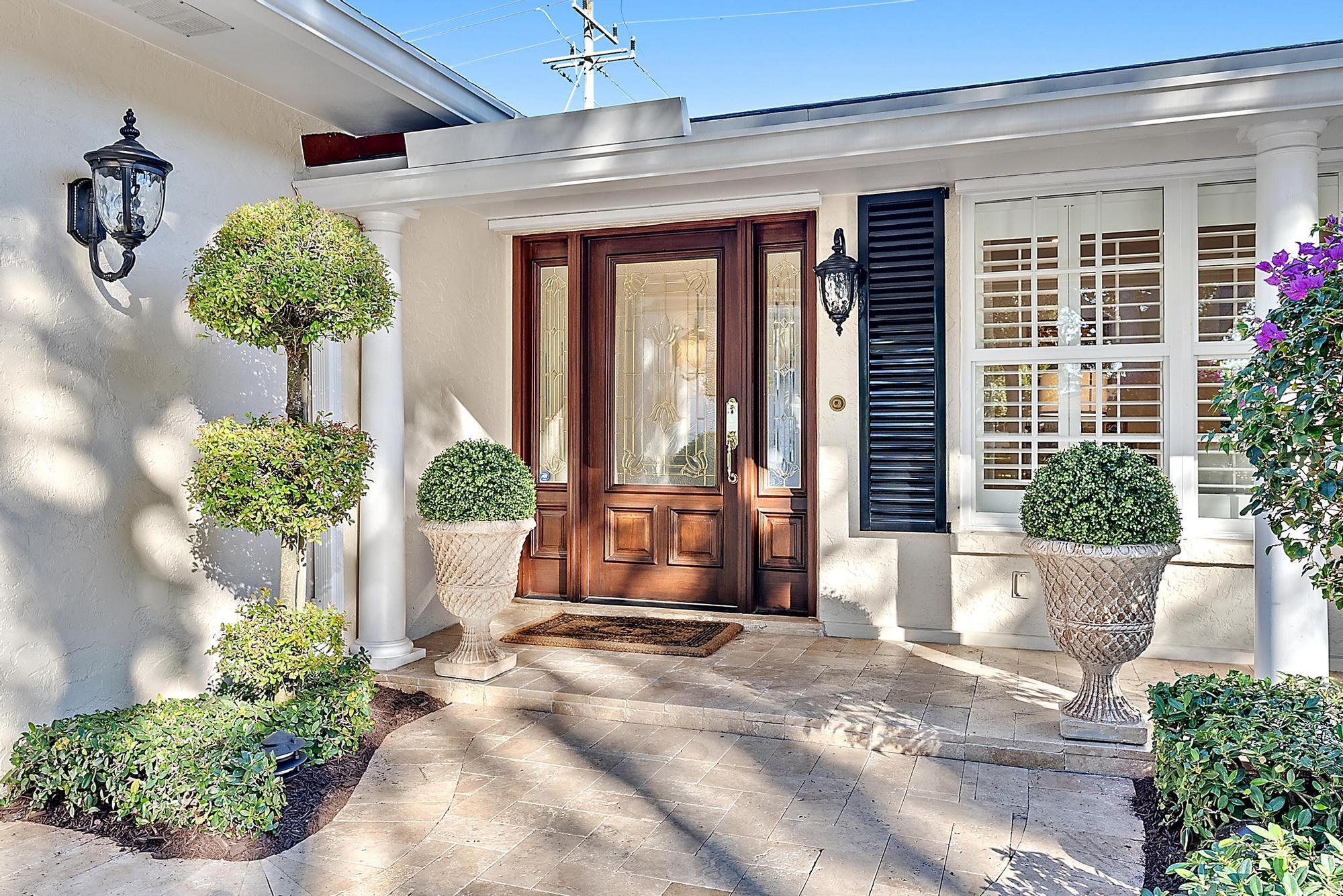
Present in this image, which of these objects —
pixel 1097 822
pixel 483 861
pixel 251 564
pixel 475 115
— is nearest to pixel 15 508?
pixel 251 564

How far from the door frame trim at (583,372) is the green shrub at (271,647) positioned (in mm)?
2656

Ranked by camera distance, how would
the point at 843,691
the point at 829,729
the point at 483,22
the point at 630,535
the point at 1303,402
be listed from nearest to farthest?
1. the point at 1303,402
2. the point at 829,729
3. the point at 843,691
4. the point at 630,535
5. the point at 483,22

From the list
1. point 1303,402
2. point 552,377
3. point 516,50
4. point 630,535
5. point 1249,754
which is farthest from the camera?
point 516,50

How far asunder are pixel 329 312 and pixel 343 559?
1.75 meters

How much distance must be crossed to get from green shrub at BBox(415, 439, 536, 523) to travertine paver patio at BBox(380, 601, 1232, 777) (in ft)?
2.64

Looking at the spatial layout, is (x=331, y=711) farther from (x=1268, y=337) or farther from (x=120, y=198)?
(x=1268, y=337)

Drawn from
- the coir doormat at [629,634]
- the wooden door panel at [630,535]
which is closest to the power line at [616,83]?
the wooden door panel at [630,535]

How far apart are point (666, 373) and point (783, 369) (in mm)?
756

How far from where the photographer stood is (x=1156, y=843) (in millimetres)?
2898

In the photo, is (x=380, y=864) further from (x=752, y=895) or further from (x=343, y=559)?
(x=343, y=559)

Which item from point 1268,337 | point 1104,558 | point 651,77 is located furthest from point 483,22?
point 1268,337

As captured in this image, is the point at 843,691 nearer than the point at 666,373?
Yes

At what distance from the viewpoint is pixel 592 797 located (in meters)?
3.37

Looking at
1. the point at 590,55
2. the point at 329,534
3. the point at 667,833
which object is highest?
the point at 590,55
